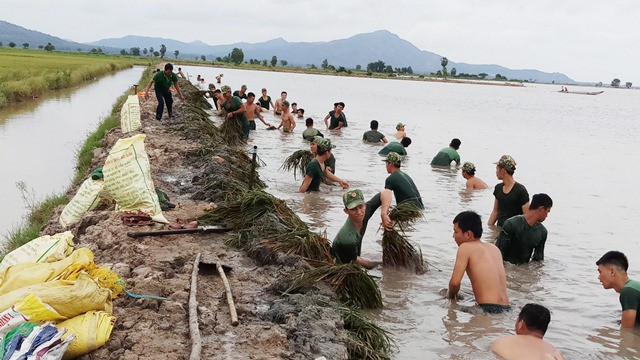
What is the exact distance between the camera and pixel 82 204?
7.30 meters

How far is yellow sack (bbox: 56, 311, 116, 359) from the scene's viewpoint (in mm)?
3842

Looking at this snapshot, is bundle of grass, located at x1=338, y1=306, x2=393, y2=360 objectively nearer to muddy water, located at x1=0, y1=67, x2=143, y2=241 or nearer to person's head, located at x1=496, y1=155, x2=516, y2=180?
person's head, located at x1=496, y1=155, x2=516, y2=180

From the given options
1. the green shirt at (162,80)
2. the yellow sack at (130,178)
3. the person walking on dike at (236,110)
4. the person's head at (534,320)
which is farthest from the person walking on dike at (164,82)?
the person's head at (534,320)

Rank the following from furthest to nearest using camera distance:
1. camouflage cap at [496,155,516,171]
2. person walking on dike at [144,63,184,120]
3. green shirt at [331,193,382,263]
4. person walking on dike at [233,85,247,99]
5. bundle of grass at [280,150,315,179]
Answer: person walking on dike at [233,85,247,99]
person walking on dike at [144,63,184,120]
bundle of grass at [280,150,315,179]
camouflage cap at [496,155,516,171]
green shirt at [331,193,382,263]

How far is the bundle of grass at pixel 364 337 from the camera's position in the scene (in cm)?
444

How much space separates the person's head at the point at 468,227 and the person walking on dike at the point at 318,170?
4417mm

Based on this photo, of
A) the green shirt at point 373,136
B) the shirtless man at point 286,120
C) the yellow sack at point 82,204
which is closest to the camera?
the yellow sack at point 82,204

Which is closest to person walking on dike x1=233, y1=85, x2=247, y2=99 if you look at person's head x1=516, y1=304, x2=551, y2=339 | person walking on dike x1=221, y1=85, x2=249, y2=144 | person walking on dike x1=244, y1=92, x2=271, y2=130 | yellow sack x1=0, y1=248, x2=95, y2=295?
person walking on dike x1=244, y1=92, x2=271, y2=130

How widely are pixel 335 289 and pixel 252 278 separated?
2.76 feet

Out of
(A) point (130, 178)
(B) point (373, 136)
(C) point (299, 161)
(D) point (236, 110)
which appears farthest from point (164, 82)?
(A) point (130, 178)

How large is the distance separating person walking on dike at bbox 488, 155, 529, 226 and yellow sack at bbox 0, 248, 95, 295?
559cm

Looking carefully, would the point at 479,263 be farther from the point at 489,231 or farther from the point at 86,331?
the point at 489,231

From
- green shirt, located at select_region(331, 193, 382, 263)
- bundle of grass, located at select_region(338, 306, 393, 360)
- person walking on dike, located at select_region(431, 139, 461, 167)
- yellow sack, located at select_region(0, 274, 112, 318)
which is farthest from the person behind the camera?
person walking on dike, located at select_region(431, 139, 461, 167)

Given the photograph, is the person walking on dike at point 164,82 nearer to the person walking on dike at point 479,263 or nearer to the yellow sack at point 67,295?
the person walking on dike at point 479,263
